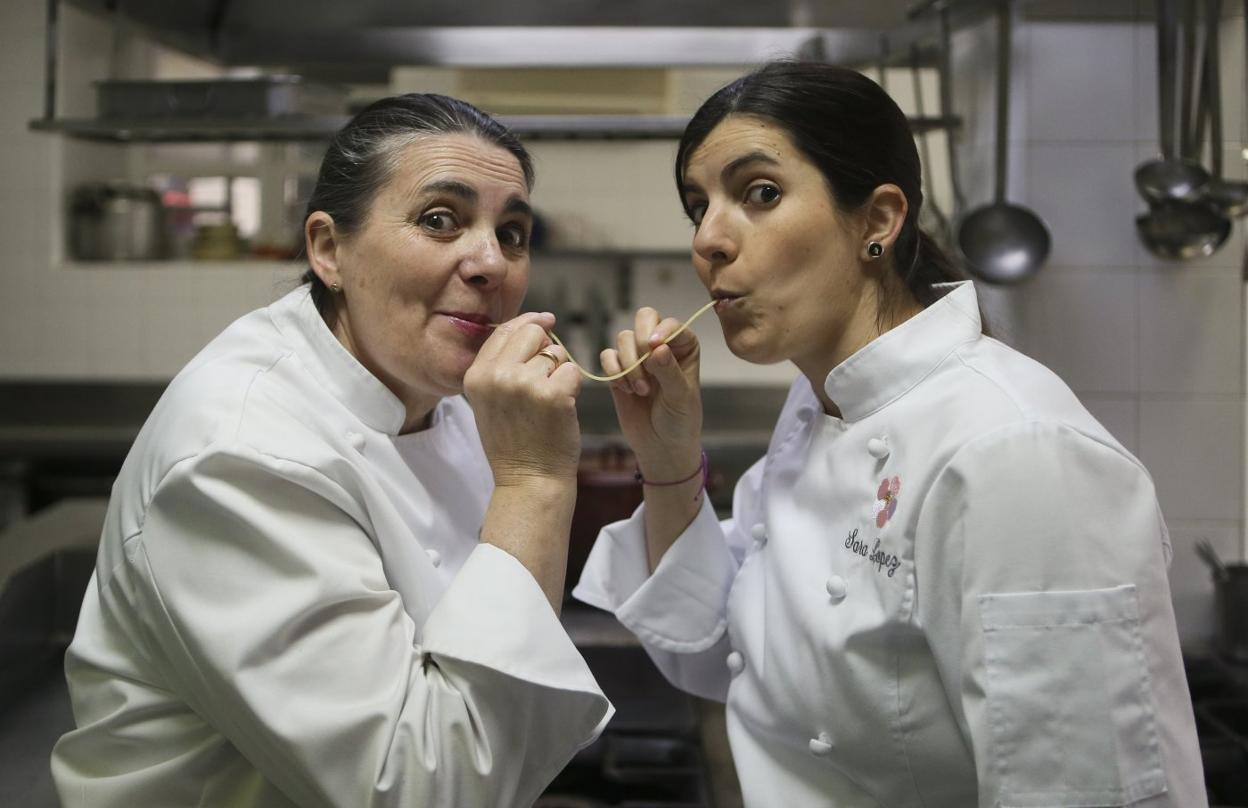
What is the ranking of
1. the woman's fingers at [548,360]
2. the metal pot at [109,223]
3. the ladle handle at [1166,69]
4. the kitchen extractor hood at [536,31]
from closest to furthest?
the woman's fingers at [548,360]
the ladle handle at [1166,69]
the kitchen extractor hood at [536,31]
the metal pot at [109,223]

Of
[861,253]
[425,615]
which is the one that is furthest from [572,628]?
[861,253]

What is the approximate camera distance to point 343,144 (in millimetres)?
1497

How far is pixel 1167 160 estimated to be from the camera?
2607 mm

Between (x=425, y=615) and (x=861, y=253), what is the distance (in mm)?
690

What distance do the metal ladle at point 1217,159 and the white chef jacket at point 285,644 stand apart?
2.18m

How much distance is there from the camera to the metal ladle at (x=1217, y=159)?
102 inches

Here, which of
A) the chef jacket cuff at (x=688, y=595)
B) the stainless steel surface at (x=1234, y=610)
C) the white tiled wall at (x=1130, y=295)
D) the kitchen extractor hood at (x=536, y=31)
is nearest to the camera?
the chef jacket cuff at (x=688, y=595)

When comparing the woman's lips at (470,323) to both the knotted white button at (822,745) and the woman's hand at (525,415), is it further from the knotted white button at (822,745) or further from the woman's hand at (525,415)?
the knotted white button at (822,745)

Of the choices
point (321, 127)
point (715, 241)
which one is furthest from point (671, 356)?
point (321, 127)

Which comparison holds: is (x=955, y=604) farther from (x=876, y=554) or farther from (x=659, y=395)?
(x=659, y=395)

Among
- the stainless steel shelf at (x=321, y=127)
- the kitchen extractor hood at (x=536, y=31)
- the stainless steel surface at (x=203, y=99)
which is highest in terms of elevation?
the kitchen extractor hood at (x=536, y=31)

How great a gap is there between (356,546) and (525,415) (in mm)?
243

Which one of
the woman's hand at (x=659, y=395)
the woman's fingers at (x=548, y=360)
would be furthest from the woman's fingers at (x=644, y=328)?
the woman's fingers at (x=548, y=360)

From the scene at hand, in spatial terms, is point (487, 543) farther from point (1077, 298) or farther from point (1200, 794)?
point (1077, 298)
